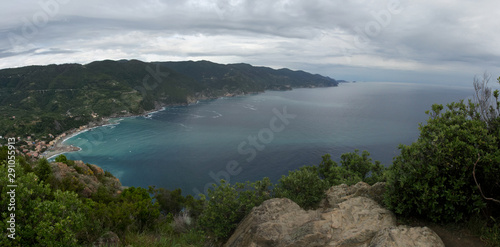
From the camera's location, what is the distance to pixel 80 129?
128875 millimetres

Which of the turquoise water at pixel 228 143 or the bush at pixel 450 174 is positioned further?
the turquoise water at pixel 228 143

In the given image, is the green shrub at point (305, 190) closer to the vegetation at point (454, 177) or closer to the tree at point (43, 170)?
the vegetation at point (454, 177)

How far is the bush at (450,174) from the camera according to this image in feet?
31.0

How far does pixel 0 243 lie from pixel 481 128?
Result: 731 inches

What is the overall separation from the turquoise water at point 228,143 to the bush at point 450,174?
60.3 metres

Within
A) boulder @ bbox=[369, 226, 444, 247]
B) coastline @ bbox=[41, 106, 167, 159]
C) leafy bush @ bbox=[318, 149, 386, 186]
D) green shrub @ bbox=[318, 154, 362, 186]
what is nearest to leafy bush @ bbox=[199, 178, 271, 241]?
boulder @ bbox=[369, 226, 444, 247]

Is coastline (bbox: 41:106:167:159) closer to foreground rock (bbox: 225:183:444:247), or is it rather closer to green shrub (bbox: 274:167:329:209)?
green shrub (bbox: 274:167:329:209)

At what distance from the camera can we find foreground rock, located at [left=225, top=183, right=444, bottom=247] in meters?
9.18

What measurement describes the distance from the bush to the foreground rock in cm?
112

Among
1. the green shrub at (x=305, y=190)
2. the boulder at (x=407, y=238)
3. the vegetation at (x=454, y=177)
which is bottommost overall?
the green shrub at (x=305, y=190)

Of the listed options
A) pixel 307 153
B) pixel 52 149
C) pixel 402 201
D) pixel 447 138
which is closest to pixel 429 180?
pixel 402 201

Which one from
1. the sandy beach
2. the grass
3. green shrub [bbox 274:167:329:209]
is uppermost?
green shrub [bbox 274:167:329:209]

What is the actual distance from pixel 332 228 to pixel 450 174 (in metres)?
5.22

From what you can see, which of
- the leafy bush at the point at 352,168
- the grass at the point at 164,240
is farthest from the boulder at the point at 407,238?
the leafy bush at the point at 352,168
